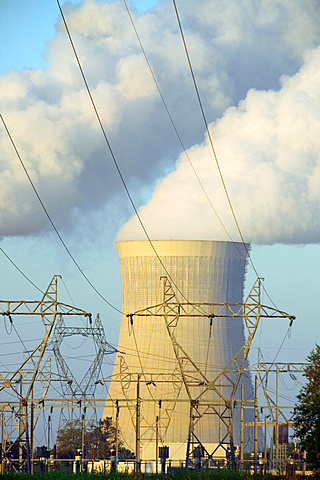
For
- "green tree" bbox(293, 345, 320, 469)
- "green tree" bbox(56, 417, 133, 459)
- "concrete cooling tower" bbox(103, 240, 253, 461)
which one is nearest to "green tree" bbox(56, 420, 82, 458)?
"green tree" bbox(56, 417, 133, 459)

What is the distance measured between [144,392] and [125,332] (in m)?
3.98

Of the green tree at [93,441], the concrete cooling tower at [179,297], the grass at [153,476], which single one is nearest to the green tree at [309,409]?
the grass at [153,476]

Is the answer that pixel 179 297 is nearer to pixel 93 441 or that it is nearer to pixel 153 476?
pixel 93 441

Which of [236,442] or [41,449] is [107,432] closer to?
[236,442]

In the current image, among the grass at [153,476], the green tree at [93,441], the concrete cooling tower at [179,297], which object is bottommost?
the grass at [153,476]

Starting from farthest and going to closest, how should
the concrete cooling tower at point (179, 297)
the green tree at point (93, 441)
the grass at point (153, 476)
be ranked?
the green tree at point (93, 441)
the concrete cooling tower at point (179, 297)
the grass at point (153, 476)

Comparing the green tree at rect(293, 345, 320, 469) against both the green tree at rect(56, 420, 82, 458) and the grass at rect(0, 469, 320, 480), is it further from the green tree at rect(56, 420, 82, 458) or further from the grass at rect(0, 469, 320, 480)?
the green tree at rect(56, 420, 82, 458)

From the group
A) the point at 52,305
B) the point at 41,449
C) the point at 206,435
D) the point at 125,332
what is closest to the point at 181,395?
the point at 206,435

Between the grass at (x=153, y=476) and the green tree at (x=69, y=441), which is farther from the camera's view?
the green tree at (x=69, y=441)

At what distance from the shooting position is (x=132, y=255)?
151 feet

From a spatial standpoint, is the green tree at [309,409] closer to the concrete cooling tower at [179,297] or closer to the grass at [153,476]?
the grass at [153,476]

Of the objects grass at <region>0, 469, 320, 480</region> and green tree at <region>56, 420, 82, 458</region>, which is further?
green tree at <region>56, 420, 82, 458</region>

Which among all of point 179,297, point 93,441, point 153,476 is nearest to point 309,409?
point 153,476

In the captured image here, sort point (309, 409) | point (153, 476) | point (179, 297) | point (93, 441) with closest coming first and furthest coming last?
→ point (153, 476), point (309, 409), point (179, 297), point (93, 441)
